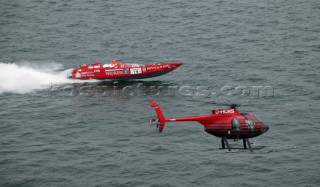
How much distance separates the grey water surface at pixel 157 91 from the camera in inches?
2539

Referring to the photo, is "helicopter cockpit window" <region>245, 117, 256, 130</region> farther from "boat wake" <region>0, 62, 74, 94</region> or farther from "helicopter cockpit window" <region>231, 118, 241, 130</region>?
"boat wake" <region>0, 62, 74, 94</region>

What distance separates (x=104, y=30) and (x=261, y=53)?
35.4 metres

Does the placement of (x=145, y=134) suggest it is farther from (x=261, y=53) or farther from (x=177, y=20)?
(x=177, y=20)

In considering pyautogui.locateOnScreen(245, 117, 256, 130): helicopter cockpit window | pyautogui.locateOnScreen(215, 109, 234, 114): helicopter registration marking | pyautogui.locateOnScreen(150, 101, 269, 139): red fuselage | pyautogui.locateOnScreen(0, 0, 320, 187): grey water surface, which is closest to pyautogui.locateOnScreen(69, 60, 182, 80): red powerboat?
pyautogui.locateOnScreen(0, 0, 320, 187): grey water surface

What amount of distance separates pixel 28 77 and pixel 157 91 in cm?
2226

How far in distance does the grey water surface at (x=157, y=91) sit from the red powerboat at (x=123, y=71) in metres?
1.54

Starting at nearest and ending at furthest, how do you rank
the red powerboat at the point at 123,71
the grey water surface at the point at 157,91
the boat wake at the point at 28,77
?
the grey water surface at the point at 157,91, the boat wake at the point at 28,77, the red powerboat at the point at 123,71

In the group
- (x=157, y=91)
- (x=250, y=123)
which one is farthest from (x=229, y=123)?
(x=157, y=91)

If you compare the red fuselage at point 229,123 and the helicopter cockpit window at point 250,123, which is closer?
the red fuselage at point 229,123

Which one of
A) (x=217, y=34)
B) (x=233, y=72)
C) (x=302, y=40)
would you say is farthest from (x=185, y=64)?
(x=302, y=40)

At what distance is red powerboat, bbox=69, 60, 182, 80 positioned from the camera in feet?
289

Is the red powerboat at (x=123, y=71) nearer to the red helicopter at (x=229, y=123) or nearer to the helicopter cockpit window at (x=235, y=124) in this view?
the red helicopter at (x=229, y=123)

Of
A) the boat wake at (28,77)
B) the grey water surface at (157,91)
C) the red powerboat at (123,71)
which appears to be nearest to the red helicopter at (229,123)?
the grey water surface at (157,91)

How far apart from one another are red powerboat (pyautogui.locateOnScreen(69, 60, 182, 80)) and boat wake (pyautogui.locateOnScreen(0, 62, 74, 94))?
342cm
